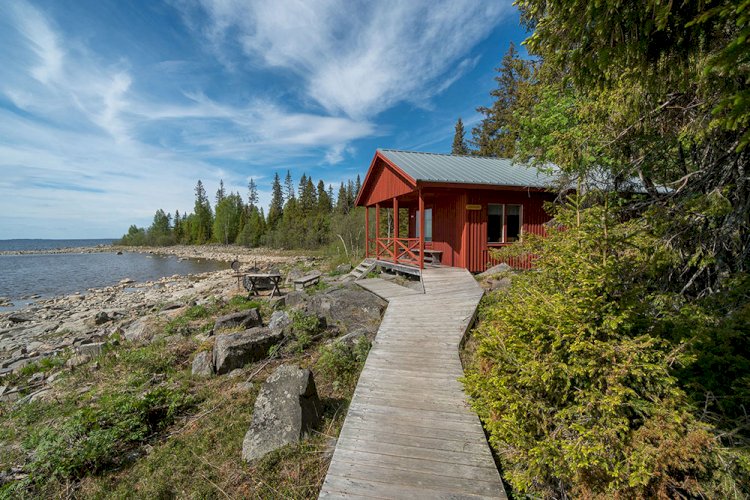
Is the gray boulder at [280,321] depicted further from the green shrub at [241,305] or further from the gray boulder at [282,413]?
the gray boulder at [282,413]

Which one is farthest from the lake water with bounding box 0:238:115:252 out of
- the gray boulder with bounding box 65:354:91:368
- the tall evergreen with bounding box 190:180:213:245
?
the gray boulder with bounding box 65:354:91:368

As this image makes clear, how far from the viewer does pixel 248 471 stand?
318 cm

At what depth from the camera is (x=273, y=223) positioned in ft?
164

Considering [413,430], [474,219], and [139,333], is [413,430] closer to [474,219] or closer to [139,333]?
[474,219]

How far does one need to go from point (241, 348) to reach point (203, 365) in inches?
27.4

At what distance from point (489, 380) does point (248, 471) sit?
258 centimetres

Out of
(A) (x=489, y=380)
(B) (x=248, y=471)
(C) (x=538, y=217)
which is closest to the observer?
(A) (x=489, y=380)

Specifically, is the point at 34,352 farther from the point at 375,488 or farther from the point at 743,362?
the point at 743,362

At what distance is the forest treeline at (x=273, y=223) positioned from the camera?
3187cm

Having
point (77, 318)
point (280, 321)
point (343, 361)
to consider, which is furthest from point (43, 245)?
point (343, 361)

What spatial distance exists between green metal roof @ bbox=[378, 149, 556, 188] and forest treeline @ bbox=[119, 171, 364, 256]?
1117cm

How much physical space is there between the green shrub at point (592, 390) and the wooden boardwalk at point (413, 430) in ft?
1.30

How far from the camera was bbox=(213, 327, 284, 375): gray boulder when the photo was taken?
5.40m

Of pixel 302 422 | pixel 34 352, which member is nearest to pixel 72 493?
pixel 302 422
